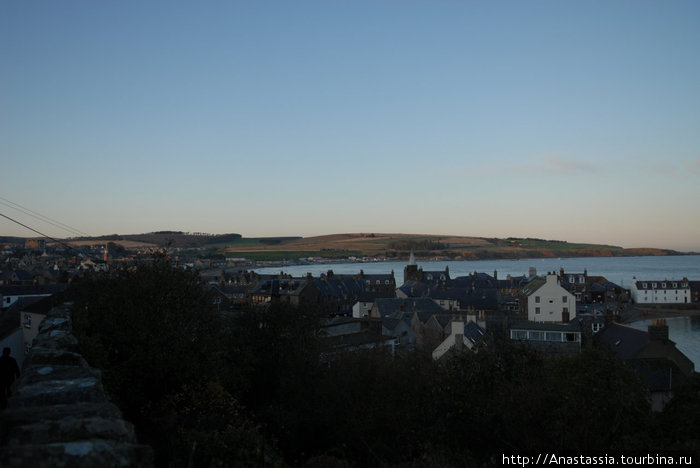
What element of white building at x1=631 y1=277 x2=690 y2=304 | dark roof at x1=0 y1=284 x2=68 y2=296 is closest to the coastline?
white building at x1=631 y1=277 x2=690 y2=304

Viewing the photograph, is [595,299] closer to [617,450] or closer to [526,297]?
[526,297]

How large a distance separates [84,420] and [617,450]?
9.21m

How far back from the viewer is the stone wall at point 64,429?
3895 millimetres

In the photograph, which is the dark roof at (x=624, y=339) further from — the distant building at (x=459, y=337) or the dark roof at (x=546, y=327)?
the distant building at (x=459, y=337)

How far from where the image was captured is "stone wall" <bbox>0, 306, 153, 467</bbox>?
12.8 ft

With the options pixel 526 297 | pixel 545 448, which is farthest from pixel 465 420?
pixel 526 297

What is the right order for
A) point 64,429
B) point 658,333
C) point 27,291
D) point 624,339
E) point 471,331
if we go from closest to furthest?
point 64,429, point 658,333, point 624,339, point 471,331, point 27,291

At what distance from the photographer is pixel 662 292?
8750cm

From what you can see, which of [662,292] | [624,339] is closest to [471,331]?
[624,339]

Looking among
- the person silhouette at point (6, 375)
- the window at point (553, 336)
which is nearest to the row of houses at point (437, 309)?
the window at point (553, 336)

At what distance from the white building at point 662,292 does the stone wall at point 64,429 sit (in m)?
96.9

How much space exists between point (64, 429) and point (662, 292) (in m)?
99.4

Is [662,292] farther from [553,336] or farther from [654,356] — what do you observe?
[654,356]

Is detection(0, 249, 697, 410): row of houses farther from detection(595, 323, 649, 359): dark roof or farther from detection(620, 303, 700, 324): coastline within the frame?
detection(620, 303, 700, 324): coastline
